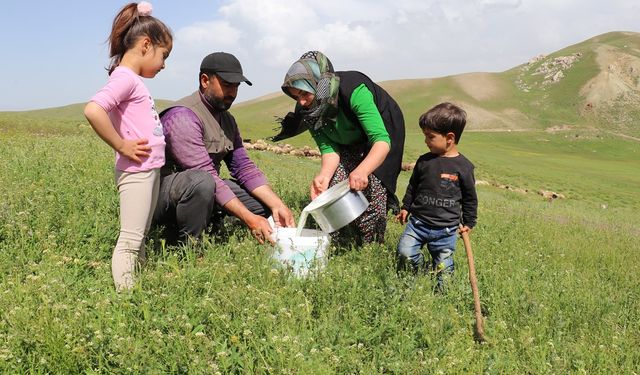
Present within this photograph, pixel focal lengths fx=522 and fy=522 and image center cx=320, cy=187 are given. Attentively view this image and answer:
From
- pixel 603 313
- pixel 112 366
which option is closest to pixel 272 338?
pixel 112 366

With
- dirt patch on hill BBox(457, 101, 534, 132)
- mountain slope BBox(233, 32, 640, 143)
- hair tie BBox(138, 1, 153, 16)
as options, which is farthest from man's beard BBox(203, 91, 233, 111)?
dirt patch on hill BBox(457, 101, 534, 132)

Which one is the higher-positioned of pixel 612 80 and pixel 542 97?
pixel 612 80

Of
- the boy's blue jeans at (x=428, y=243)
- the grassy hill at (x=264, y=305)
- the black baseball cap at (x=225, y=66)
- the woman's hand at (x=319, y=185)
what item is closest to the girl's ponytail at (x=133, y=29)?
the black baseball cap at (x=225, y=66)

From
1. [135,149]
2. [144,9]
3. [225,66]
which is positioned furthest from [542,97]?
[135,149]

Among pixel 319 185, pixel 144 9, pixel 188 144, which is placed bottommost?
pixel 319 185

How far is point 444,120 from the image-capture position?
14.6ft

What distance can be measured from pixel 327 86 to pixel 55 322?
9.84 feet

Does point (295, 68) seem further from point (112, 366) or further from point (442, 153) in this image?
point (112, 366)

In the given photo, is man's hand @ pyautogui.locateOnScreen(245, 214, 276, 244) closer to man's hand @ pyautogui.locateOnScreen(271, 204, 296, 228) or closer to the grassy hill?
the grassy hill

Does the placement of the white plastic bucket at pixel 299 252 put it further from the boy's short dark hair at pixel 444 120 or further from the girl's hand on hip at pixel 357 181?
the boy's short dark hair at pixel 444 120

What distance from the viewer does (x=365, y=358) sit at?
3234 millimetres

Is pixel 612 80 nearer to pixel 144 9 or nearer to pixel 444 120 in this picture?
pixel 444 120

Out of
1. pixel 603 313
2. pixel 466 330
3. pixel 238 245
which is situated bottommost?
pixel 603 313

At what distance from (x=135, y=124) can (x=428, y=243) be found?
2.64m
